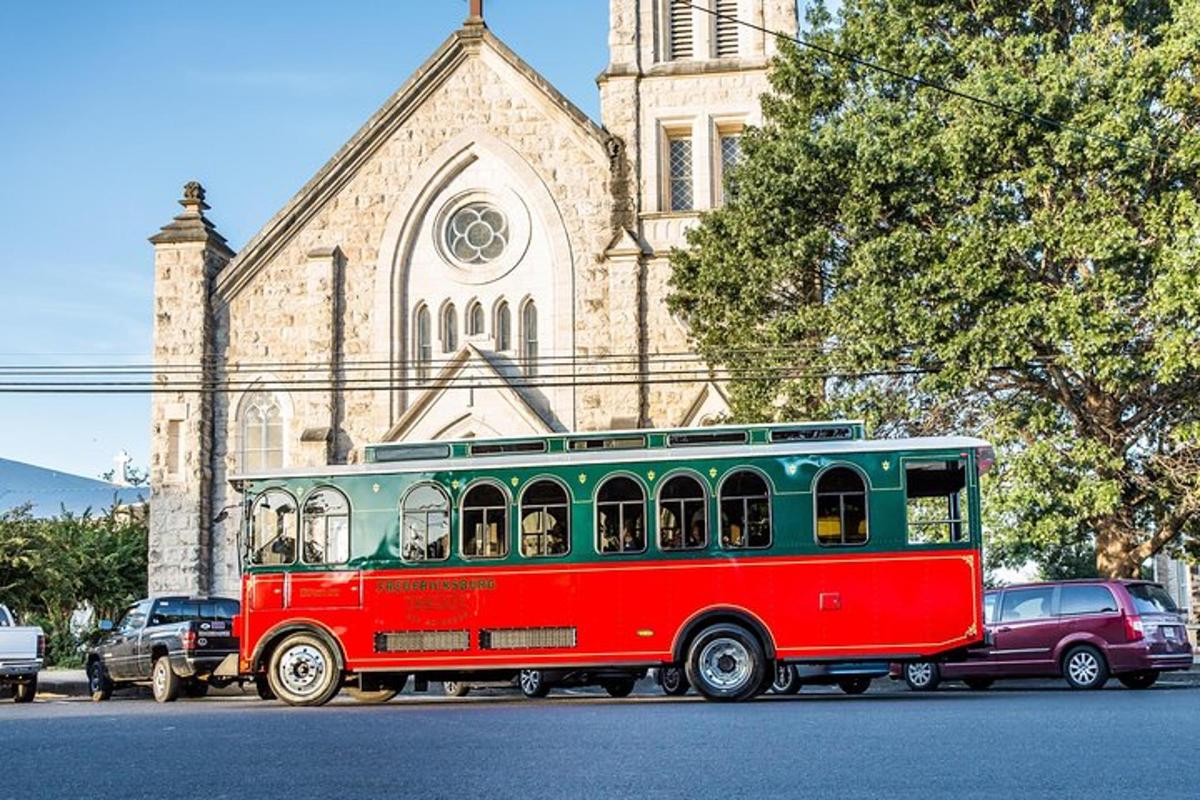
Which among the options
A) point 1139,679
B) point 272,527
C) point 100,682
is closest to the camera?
point 272,527

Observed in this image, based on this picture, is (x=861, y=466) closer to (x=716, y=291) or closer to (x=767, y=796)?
(x=767, y=796)

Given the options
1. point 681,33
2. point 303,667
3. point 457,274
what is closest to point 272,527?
point 303,667

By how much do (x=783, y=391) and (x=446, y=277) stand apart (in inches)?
405

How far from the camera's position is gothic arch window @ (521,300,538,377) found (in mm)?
33875

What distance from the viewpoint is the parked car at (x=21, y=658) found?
2272cm

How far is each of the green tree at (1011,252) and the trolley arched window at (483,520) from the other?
901 cm

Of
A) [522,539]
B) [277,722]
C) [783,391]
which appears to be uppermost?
[783,391]

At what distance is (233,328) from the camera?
35188 mm

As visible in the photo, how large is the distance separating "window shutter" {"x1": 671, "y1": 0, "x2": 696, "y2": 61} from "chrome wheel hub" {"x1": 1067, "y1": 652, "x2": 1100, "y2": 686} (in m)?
18.6

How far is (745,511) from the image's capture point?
17562 mm

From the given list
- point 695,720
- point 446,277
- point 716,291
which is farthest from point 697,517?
point 446,277

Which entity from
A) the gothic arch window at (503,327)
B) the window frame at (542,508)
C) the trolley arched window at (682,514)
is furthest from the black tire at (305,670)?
the gothic arch window at (503,327)

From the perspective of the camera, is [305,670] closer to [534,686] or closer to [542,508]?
[542,508]

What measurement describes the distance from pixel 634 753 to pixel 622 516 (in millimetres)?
7245
